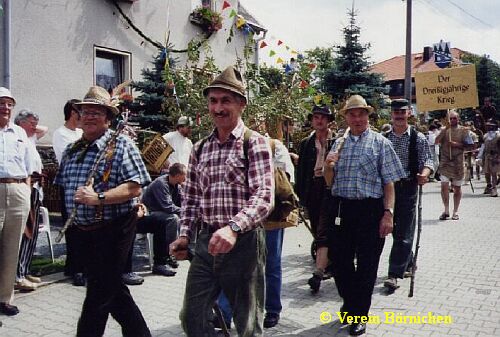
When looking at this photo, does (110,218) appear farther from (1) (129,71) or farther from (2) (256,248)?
(1) (129,71)

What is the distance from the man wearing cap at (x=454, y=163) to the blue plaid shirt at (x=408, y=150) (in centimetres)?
509

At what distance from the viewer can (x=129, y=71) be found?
12992 mm

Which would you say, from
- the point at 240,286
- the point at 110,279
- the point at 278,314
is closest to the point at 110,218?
the point at 110,279

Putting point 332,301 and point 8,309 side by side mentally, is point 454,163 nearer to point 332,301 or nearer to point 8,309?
point 332,301

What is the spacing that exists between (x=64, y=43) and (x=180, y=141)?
4.39 metres

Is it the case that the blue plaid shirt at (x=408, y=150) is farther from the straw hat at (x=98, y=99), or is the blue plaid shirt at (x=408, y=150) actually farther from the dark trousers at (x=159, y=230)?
the straw hat at (x=98, y=99)

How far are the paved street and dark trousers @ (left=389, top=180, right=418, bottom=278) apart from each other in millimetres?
379

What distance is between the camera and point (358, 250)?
4.85 m

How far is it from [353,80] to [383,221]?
12257 mm

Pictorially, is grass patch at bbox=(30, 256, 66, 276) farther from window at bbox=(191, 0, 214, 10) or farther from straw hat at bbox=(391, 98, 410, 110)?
window at bbox=(191, 0, 214, 10)

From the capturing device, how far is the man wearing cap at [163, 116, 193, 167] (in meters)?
8.56

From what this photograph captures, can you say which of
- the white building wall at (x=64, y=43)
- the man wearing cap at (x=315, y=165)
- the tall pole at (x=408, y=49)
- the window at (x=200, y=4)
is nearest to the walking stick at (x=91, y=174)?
the man wearing cap at (x=315, y=165)

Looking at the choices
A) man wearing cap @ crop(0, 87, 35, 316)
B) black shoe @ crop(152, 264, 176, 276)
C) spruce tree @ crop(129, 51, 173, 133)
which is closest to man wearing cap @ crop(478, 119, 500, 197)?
spruce tree @ crop(129, 51, 173, 133)

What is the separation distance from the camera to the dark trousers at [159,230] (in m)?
7.01
